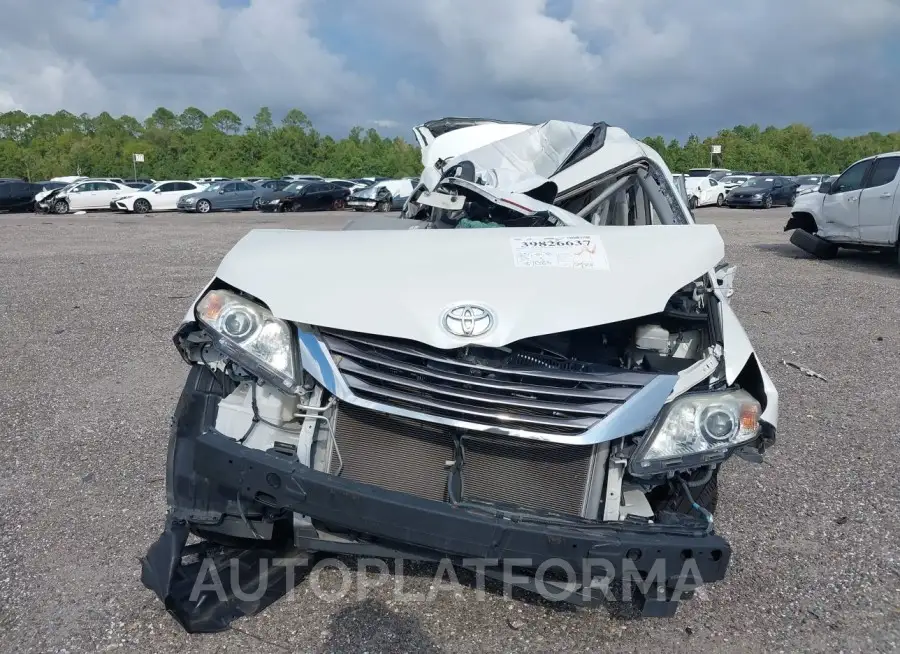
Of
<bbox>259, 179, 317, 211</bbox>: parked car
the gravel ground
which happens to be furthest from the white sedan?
the gravel ground

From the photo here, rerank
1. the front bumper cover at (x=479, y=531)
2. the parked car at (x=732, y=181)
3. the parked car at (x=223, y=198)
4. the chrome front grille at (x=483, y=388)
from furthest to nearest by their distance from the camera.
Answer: the parked car at (x=732, y=181) < the parked car at (x=223, y=198) < the chrome front grille at (x=483, y=388) < the front bumper cover at (x=479, y=531)

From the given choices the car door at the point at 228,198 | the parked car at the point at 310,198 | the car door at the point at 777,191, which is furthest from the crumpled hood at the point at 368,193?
the car door at the point at 777,191

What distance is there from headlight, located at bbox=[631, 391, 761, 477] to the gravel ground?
755 millimetres

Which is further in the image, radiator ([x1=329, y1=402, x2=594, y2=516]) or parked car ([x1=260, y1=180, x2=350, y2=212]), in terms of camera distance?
parked car ([x1=260, y1=180, x2=350, y2=212])

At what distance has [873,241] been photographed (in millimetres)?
11852

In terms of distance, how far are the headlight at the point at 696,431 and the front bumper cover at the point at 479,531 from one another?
21 cm

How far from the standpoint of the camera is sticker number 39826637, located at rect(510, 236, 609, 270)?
2.87 m

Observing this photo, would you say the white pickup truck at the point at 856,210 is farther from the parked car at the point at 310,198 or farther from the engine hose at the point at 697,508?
the parked car at the point at 310,198

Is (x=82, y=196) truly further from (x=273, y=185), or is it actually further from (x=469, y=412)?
(x=469, y=412)

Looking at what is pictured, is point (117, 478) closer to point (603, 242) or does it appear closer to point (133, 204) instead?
point (603, 242)

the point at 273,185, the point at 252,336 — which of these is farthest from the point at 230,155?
the point at 252,336

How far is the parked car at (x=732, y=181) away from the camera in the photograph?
31516mm

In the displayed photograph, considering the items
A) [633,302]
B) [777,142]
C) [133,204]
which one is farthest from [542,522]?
[777,142]

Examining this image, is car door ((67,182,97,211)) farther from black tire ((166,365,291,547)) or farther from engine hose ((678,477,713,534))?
engine hose ((678,477,713,534))
